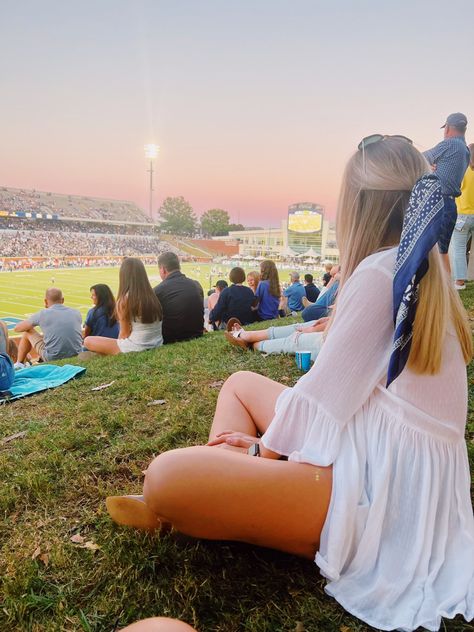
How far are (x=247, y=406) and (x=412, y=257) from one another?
1177 mm

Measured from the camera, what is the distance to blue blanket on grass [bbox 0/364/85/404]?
Result: 4.32 m

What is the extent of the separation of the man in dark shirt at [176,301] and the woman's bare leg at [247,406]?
4199mm

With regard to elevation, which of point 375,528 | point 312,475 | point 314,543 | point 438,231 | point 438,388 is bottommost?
point 314,543

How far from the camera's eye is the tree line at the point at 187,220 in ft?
351

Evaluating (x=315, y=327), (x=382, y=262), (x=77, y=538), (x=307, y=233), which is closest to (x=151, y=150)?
(x=307, y=233)

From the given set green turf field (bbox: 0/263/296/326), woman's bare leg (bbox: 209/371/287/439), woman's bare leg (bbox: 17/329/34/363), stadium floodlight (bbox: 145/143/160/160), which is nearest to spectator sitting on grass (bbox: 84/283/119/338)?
woman's bare leg (bbox: 17/329/34/363)

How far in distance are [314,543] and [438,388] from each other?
0.65 meters

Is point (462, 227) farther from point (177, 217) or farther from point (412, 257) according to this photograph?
point (177, 217)

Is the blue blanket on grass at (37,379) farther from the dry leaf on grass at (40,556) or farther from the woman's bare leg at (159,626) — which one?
the woman's bare leg at (159,626)

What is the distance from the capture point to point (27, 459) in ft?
8.48

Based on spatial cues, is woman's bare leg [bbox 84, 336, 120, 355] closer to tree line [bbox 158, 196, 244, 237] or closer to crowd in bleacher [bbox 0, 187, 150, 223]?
crowd in bleacher [bbox 0, 187, 150, 223]

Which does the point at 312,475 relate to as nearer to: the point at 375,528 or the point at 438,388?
the point at 375,528

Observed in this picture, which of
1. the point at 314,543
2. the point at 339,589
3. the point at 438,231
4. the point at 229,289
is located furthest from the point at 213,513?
the point at 229,289

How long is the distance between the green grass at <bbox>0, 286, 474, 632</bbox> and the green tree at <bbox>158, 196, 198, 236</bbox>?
4179 inches
